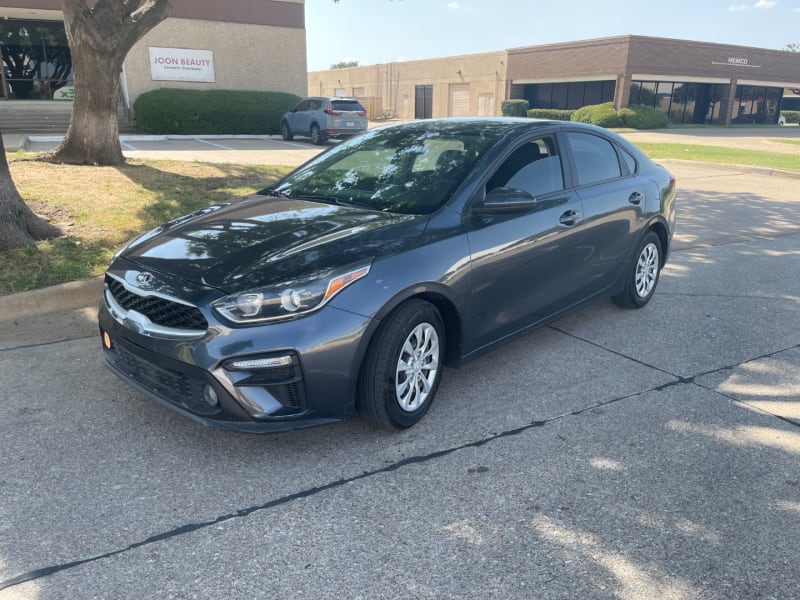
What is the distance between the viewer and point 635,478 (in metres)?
3.36

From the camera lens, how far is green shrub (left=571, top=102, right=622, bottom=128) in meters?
36.5

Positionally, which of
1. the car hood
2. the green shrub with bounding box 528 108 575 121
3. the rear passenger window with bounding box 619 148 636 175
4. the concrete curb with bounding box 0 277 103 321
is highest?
the green shrub with bounding box 528 108 575 121

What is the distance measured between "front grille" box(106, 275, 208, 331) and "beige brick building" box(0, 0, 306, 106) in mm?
22373

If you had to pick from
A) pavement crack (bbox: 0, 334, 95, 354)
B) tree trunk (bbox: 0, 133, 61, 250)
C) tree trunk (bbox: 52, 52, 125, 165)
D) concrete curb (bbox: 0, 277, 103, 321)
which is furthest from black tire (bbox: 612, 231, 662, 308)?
tree trunk (bbox: 52, 52, 125, 165)

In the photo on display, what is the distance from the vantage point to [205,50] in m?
24.0

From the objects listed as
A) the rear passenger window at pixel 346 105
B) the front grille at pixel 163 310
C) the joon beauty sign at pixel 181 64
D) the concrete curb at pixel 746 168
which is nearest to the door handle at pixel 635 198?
the front grille at pixel 163 310

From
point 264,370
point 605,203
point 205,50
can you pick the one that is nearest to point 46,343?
point 264,370

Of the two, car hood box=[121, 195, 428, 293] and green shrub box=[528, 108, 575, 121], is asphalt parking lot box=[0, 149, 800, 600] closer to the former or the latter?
car hood box=[121, 195, 428, 293]

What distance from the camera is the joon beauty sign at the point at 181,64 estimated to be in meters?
23.3

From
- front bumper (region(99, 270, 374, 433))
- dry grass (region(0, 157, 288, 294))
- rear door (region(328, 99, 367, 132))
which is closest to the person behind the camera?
front bumper (region(99, 270, 374, 433))

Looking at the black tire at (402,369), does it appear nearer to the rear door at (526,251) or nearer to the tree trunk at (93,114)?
the rear door at (526,251)

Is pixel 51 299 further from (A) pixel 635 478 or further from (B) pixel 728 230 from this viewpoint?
(B) pixel 728 230

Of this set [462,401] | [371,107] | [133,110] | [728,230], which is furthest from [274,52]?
[371,107]

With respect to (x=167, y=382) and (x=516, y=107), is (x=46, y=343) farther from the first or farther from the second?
(x=516, y=107)
